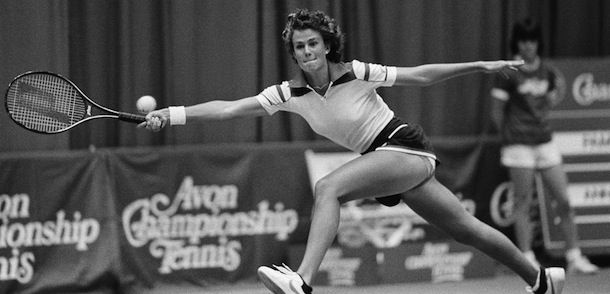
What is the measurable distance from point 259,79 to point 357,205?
1.24 metres

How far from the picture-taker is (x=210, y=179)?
25.1ft

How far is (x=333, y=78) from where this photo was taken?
5125 mm

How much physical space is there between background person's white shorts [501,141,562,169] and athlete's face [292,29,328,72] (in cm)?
327

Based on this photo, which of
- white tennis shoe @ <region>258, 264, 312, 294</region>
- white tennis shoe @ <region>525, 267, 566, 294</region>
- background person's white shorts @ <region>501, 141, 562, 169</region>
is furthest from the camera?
background person's white shorts @ <region>501, 141, 562, 169</region>

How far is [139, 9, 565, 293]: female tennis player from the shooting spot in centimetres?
500

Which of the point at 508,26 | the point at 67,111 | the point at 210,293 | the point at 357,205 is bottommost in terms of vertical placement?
the point at 210,293

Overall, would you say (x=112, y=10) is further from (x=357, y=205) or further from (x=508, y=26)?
(x=508, y=26)

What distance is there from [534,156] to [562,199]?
0.38 m

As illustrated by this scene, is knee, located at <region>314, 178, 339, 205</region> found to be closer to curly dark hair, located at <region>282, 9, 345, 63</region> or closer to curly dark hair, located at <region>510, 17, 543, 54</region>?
curly dark hair, located at <region>282, 9, 345, 63</region>

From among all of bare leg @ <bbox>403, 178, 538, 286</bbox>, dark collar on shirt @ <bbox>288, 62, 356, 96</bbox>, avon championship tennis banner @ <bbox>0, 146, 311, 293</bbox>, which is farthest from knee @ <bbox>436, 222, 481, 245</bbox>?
avon championship tennis banner @ <bbox>0, 146, 311, 293</bbox>

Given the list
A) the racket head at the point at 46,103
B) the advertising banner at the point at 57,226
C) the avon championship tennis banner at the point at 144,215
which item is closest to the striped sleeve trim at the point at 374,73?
the racket head at the point at 46,103

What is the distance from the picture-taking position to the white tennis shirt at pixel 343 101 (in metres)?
5.09

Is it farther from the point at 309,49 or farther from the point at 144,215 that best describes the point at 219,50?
the point at 309,49

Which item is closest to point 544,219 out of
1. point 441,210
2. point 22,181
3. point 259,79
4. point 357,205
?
point 357,205
